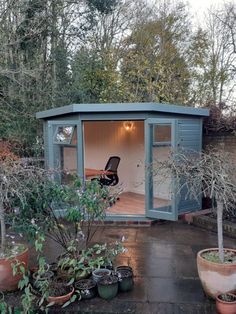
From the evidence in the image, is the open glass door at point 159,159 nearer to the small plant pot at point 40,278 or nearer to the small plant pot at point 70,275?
the small plant pot at point 70,275

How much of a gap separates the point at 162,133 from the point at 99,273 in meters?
3.14

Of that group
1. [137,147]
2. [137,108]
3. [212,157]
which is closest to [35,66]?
[137,147]

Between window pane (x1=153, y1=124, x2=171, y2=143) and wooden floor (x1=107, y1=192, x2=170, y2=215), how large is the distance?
1.17 m

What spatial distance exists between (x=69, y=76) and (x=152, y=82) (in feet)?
9.68

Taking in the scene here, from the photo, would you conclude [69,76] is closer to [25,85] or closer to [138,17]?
[25,85]

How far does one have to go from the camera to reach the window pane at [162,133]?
5727 mm

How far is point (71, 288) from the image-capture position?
3.26m

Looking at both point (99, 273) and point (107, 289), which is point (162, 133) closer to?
point (99, 273)

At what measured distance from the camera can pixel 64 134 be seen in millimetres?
6285

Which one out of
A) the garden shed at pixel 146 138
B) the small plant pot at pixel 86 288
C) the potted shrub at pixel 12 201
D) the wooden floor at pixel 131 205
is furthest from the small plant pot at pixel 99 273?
the wooden floor at pixel 131 205

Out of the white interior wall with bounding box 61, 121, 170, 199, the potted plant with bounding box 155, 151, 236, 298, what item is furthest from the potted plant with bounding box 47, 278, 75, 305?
the white interior wall with bounding box 61, 121, 170, 199

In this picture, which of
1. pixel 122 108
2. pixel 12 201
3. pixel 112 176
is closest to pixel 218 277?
pixel 12 201

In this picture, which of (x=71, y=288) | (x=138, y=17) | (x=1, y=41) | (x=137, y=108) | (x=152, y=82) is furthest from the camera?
(x=138, y=17)

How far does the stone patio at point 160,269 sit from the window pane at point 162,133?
171 cm
